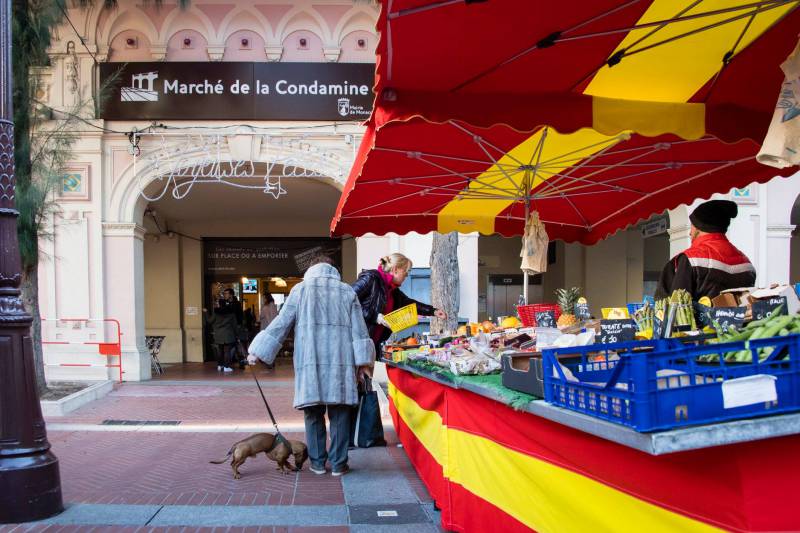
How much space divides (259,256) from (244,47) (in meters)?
6.48

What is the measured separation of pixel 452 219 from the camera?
666 centimetres

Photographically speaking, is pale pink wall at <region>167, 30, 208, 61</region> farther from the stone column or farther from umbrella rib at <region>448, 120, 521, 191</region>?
umbrella rib at <region>448, 120, 521, 191</region>

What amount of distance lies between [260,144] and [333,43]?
7.92 ft

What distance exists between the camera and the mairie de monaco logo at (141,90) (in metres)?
11.0

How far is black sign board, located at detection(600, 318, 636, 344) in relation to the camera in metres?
2.59

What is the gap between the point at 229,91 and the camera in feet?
36.2

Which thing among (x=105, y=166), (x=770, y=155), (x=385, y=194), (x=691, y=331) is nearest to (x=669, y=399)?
(x=691, y=331)

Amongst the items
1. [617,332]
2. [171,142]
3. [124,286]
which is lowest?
[124,286]

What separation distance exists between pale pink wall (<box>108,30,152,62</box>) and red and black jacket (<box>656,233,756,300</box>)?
10.6 metres

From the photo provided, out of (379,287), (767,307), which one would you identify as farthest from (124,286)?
(767,307)

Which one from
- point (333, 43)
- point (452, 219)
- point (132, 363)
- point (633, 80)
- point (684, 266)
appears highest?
point (333, 43)

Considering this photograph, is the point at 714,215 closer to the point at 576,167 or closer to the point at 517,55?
the point at 576,167

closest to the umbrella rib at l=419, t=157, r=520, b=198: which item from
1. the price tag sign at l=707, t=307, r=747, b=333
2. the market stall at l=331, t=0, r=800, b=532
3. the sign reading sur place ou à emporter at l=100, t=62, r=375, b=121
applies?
the market stall at l=331, t=0, r=800, b=532

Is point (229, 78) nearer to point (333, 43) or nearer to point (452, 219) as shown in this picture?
point (333, 43)
